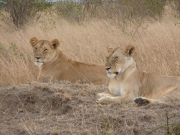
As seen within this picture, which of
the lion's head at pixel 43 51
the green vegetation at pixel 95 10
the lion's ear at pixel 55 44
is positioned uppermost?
the green vegetation at pixel 95 10

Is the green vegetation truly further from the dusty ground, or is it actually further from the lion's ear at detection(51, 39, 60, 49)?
the dusty ground

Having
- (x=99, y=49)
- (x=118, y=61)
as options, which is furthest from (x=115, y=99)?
(x=99, y=49)

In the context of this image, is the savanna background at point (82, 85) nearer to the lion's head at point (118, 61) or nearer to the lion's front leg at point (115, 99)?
the lion's front leg at point (115, 99)

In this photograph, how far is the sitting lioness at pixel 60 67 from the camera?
23.7 feet

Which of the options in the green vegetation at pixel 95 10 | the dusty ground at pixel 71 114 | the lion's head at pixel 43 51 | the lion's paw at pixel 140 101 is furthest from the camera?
the green vegetation at pixel 95 10

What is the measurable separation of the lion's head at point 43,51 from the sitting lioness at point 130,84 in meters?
2.06

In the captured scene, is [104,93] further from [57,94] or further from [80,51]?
[80,51]

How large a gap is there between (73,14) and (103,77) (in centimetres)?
1116

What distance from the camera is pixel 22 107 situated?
541 centimetres

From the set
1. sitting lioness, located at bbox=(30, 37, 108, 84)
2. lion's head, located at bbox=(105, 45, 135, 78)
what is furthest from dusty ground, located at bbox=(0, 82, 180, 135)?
sitting lioness, located at bbox=(30, 37, 108, 84)

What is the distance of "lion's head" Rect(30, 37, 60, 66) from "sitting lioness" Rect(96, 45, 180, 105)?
2062mm

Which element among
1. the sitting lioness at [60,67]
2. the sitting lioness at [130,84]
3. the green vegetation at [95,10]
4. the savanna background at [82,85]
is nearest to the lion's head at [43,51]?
the sitting lioness at [60,67]

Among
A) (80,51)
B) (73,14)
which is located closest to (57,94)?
(80,51)

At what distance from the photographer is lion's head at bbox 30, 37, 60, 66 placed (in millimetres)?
7391
